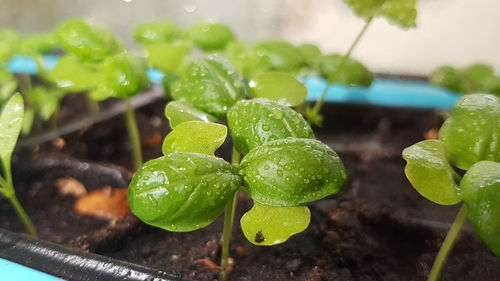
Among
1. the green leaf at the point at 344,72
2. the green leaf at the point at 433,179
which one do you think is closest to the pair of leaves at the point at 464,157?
the green leaf at the point at 433,179

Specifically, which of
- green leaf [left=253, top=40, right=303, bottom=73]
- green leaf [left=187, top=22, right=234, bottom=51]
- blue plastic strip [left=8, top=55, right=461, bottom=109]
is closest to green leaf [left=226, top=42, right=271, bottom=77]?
green leaf [left=253, top=40, right=303, bottom=73]

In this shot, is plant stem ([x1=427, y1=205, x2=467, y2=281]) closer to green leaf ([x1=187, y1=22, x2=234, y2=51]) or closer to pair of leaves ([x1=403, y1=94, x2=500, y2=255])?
pair of leaves ([x1=403, y1=94, x2=500, y2=255])

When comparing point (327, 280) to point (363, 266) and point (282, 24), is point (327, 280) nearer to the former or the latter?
point (363, 266)

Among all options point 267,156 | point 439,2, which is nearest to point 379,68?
point 439,2

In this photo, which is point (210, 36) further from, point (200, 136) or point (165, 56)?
point (200, 136)

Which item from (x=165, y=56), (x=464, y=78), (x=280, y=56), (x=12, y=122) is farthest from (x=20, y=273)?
(x=464, y=78)

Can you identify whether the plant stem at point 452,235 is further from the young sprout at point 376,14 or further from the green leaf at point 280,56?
the green leaf at point 280,56

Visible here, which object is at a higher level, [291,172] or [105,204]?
[291,172]
